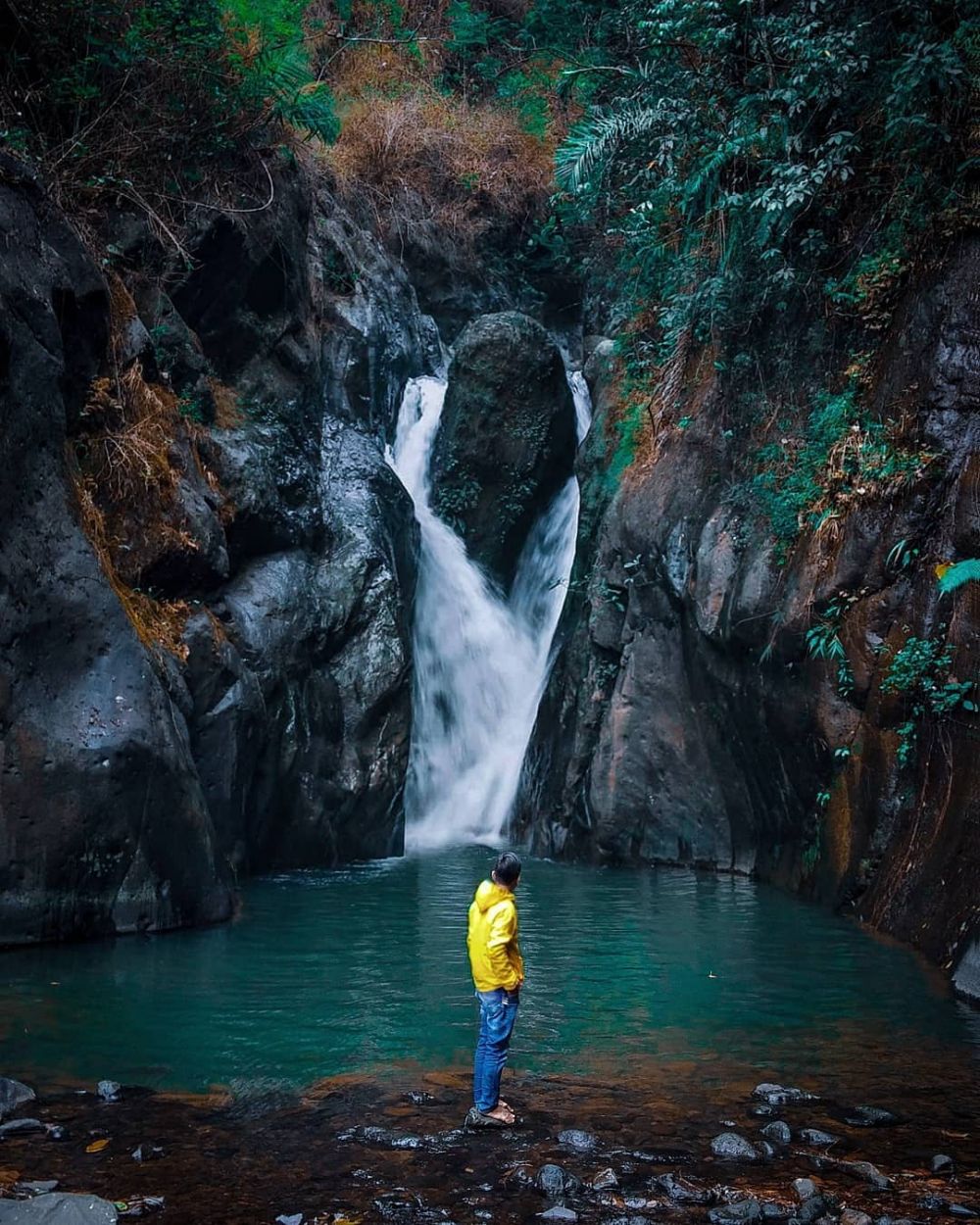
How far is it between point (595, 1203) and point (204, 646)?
9.06 meters

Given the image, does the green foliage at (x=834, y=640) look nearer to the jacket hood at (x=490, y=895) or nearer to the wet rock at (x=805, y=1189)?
the jacket hood at (x=490, y=895)

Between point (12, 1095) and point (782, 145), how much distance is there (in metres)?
12.1

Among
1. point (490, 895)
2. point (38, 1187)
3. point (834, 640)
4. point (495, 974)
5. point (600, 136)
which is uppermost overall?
point (600, 136)

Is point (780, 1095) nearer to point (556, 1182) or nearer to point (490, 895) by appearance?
point (556, 1182)

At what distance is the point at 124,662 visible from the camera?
991cm

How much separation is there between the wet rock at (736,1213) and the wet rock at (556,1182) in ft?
1.84

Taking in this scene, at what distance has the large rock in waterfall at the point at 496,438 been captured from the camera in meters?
20.9

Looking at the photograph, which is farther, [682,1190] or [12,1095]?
[12,1095]

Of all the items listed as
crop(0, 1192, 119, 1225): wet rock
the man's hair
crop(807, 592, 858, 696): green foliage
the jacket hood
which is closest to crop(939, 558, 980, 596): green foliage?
crop(807, 592, 858, 696): green foliage

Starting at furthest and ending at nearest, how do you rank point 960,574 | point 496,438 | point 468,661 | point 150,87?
point 496,438, point 468,661, point 150,87, point 960,574

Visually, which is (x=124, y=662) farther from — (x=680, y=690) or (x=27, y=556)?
(x=680, y=690)

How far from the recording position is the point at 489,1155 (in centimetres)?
494

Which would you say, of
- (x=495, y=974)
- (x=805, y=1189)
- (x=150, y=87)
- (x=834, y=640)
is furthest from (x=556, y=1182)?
(x=150, y=87)

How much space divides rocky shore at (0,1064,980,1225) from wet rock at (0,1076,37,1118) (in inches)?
0.5
